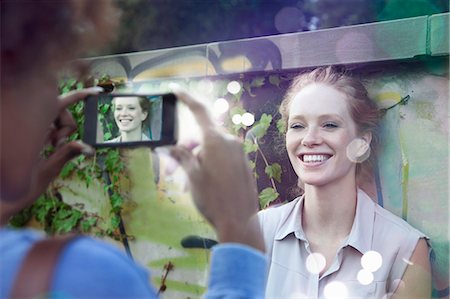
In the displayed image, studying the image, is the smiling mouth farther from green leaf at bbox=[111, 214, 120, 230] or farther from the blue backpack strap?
the blue backpack strap

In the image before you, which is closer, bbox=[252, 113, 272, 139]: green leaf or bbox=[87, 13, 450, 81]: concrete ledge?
bbox=[87, 13, 450, 81]: concrete ledge

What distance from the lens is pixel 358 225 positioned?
105 inches

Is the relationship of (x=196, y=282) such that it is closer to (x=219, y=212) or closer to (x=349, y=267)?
(x=349, y=267)

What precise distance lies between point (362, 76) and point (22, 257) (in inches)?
85.3

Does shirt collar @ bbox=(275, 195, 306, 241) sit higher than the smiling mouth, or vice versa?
the smiling mouth

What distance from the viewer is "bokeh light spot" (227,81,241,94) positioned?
10.2ft

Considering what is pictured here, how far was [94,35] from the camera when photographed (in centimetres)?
96

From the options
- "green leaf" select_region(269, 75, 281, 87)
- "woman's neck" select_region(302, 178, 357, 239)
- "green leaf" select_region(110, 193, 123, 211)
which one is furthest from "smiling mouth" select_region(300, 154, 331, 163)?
"green leaf" select_region(110, 193, 123, 211)

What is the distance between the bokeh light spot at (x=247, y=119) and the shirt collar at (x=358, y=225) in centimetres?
44

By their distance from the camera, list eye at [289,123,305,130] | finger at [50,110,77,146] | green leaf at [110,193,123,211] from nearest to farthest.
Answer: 1. finger at [50,110,77,146]
2. eye at [289,123,305,130]
3. green leaf at [110,193,123,211]

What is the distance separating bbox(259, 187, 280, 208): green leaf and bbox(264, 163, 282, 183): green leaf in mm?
55

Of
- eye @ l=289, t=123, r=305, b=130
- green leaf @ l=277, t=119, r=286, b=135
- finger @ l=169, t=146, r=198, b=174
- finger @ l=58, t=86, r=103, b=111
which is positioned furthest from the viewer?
green leaf @ l=277, t=119, r=286, b=135

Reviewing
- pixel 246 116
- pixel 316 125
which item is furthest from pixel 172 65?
pixel 316 125

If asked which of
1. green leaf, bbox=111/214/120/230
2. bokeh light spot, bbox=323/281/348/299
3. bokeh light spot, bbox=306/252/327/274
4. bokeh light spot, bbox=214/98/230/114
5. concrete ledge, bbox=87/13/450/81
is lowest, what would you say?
bokeh light spot, bbox=323/281/348/299
